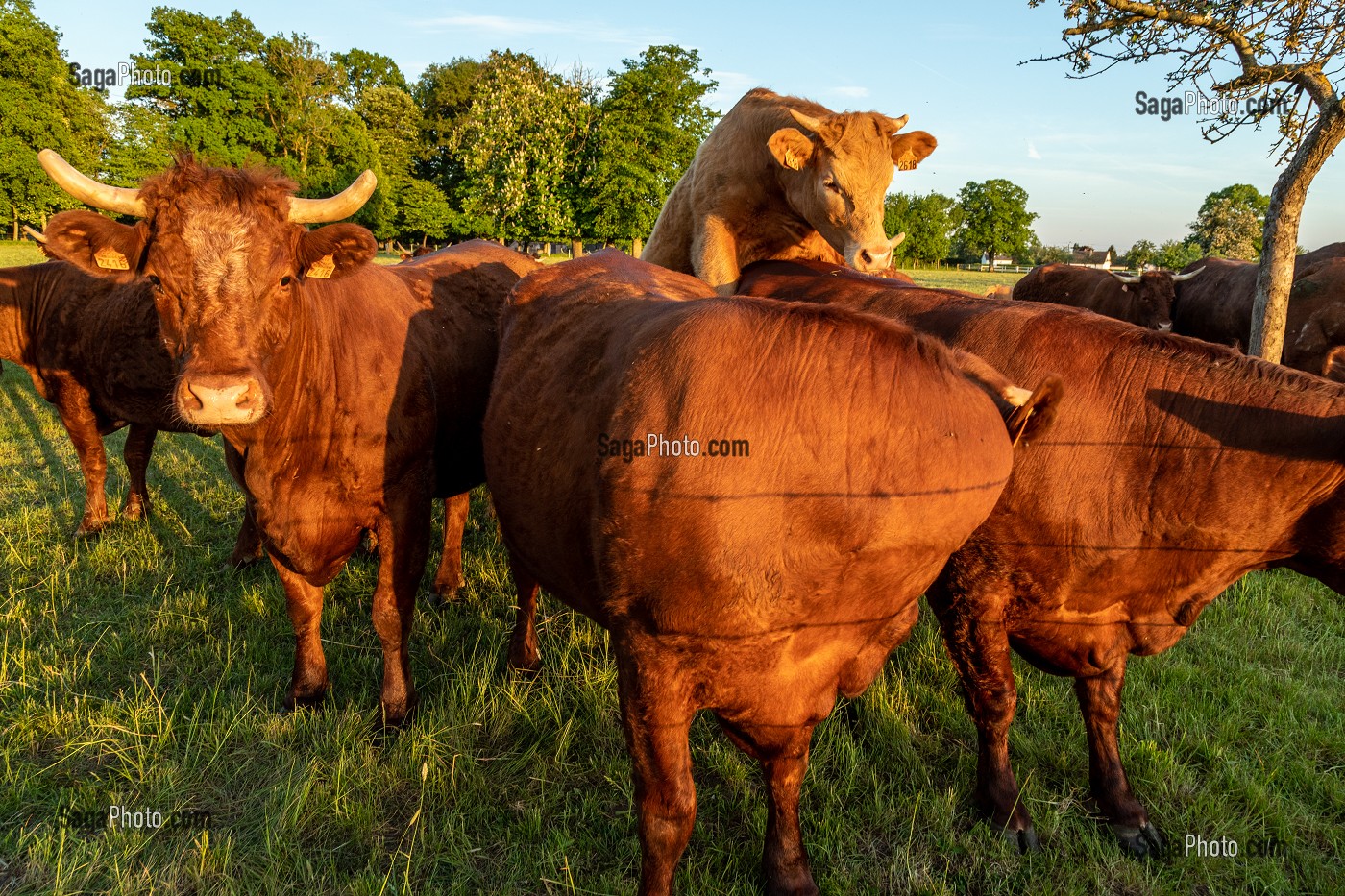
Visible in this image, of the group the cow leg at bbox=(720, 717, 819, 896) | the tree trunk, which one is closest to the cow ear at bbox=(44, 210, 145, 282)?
the cow leg at bbox=(720, 717, 819, 896)

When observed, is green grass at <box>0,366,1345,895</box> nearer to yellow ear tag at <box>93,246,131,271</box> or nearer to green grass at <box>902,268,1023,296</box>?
yellow ear tag at <box>93,246,131,271</box>

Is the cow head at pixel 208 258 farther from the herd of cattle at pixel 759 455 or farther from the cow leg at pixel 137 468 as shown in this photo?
the cow leg at pixel 137 468

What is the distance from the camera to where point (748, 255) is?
18.7ft

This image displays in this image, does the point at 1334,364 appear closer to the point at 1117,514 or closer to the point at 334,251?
the point at 1117,514

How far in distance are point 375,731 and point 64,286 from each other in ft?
19.7

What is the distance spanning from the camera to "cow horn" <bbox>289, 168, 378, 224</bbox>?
10.7 feet

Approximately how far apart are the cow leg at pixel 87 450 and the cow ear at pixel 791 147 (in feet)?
20.3

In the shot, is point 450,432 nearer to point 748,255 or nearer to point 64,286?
point 748,255

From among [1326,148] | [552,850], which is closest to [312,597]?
[552,850]

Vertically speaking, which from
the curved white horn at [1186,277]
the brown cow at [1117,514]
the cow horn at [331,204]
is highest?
the curved white horn at [1186,277]

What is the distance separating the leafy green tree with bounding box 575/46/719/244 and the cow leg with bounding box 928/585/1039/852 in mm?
31981

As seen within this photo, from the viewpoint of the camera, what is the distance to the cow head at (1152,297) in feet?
36.2

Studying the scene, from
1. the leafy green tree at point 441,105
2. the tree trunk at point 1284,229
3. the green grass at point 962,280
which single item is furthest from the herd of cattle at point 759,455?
the leafy green tree at point 441,105

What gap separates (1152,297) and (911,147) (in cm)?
834
